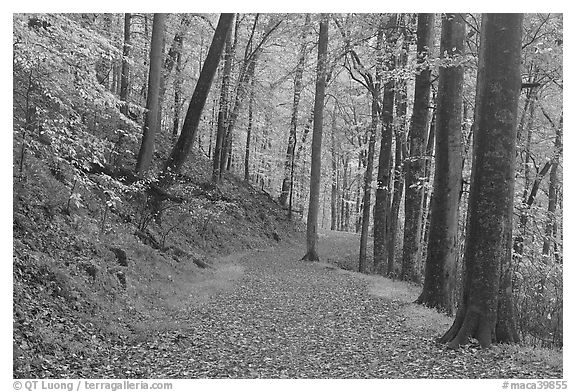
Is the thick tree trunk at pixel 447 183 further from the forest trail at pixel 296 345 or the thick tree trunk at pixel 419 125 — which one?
the thick tree trunk at pixel 419 125

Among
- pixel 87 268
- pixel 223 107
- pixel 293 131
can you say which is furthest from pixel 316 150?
pixel 87 268

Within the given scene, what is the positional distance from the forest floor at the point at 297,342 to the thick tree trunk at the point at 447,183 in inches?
27.4

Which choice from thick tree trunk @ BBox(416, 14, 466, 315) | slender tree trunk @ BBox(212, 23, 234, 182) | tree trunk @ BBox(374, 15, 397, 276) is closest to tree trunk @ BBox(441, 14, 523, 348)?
thick tree trunk @ BBox(416, 14, 466, 315)

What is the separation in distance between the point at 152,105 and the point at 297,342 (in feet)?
33.5

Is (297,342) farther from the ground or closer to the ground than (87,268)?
closer to the ground

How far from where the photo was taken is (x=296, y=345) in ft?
26.1

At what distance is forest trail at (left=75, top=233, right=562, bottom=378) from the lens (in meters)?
6.62

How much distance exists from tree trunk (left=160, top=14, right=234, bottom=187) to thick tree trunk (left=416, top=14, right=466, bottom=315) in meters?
7.22

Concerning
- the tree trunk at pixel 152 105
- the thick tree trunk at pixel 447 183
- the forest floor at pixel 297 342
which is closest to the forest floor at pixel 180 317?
the forest floor at pixel 297 342

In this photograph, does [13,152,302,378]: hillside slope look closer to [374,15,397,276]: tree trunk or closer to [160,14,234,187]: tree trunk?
[160,14,234,187]: tree trunk

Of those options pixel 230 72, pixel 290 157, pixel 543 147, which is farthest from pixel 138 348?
pixel 290 157

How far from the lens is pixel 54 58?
8.16m

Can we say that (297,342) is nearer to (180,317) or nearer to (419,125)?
(180,317)

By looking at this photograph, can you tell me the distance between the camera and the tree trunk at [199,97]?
15242 mm
